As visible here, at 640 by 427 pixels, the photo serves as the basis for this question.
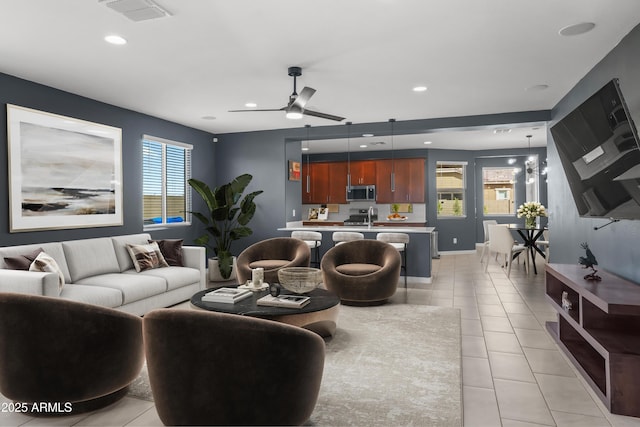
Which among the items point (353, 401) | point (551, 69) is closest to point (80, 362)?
point (353, 401)

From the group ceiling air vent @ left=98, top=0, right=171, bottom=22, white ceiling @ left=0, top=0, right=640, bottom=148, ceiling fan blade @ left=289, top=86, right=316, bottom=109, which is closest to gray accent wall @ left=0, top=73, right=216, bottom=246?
white ceiling @ left=0, top=0, right=640, bottom=148

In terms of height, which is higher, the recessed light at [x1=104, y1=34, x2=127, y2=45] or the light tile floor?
the recessed light at [x1=104, y1=34, x2=127, y2=45]

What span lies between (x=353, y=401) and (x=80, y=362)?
1581 mm

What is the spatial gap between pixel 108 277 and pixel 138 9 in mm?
2787

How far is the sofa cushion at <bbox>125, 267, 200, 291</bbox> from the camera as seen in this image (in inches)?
181

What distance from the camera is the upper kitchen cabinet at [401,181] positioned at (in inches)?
384

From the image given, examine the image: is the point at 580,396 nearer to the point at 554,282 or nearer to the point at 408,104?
the point at 554,282

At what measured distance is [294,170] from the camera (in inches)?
291

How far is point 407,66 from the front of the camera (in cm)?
394

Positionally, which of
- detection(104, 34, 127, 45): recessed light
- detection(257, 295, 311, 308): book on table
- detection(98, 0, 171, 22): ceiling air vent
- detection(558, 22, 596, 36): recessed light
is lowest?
detection(257, 295, 311, 308): book on table

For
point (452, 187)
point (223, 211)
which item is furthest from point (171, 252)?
point (452, 187)

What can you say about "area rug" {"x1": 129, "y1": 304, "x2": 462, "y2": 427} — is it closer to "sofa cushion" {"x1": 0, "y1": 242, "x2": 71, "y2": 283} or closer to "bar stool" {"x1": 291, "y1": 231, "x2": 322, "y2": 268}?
"sofa cushion" {"x1": 0, "y1": 242, "x2": 71, "y2": 283}

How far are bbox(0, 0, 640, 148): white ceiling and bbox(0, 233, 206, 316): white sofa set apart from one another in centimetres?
179

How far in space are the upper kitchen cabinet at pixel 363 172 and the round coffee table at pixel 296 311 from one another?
6.79 meters
